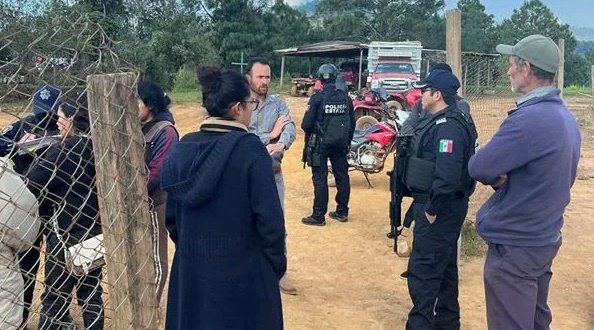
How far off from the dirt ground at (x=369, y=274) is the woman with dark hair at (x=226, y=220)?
1.81 m

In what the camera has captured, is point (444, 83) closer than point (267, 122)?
Yes

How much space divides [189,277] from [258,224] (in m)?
0.36

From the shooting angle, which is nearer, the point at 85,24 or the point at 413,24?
the point at 85,24

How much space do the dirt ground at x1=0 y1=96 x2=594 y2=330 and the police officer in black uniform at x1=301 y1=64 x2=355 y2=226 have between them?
0.33m

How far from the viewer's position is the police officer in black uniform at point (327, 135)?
6.57m

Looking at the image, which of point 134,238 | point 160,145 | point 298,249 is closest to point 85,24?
point 134,238

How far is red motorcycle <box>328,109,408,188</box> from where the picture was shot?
8.45 meters

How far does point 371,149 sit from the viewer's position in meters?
8.54

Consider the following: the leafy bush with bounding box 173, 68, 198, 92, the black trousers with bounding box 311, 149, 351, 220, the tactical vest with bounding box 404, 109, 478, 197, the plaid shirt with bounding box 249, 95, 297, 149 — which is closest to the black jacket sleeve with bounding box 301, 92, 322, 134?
the black trousers with bounding box 311, 149, 351, 220

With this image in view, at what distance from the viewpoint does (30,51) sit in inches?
71.4

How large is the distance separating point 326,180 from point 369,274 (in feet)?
5.42

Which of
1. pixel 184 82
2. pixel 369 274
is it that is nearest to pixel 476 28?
pixel 184 82

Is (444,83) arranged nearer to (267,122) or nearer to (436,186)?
(436,186)

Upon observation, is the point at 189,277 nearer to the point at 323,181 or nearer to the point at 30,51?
the point at 30,51
